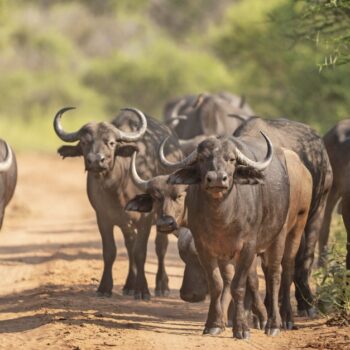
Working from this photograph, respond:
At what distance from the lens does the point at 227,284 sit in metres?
9.60

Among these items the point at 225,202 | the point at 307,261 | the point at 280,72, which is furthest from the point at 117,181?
the point at 280,72

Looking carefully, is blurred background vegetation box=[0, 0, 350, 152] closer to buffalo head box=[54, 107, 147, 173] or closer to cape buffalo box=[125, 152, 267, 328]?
buffalo head box=[54, 107, 147, 173]

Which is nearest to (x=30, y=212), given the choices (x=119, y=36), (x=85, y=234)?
(x=85, y=234)

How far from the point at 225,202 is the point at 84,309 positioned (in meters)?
2.27

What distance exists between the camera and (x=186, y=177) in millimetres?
9102

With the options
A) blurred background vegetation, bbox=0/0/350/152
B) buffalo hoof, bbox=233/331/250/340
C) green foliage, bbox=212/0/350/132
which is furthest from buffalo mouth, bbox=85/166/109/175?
green foliage, bbox=212/0/350/132

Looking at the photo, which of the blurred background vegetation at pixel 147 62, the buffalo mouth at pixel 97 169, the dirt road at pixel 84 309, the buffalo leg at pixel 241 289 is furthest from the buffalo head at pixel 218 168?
the blurred background vegetation at pixel 147 62

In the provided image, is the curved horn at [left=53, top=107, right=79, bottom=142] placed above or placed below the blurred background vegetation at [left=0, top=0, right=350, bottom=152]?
below

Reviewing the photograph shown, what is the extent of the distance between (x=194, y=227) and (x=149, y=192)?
0.91 m

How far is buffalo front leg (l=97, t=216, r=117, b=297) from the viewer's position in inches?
466

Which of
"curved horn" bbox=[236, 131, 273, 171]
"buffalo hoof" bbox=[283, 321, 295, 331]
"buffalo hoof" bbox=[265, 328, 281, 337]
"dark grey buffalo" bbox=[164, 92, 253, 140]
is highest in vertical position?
"dark grey buffalo" bbox=[164, 92, 253, 140]

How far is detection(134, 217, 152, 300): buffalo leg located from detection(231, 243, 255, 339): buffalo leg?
102 inches

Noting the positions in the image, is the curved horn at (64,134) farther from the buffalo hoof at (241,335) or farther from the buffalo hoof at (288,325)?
the buffalo hoof at (241,335)

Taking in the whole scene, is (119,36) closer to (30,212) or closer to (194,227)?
(30,212)
